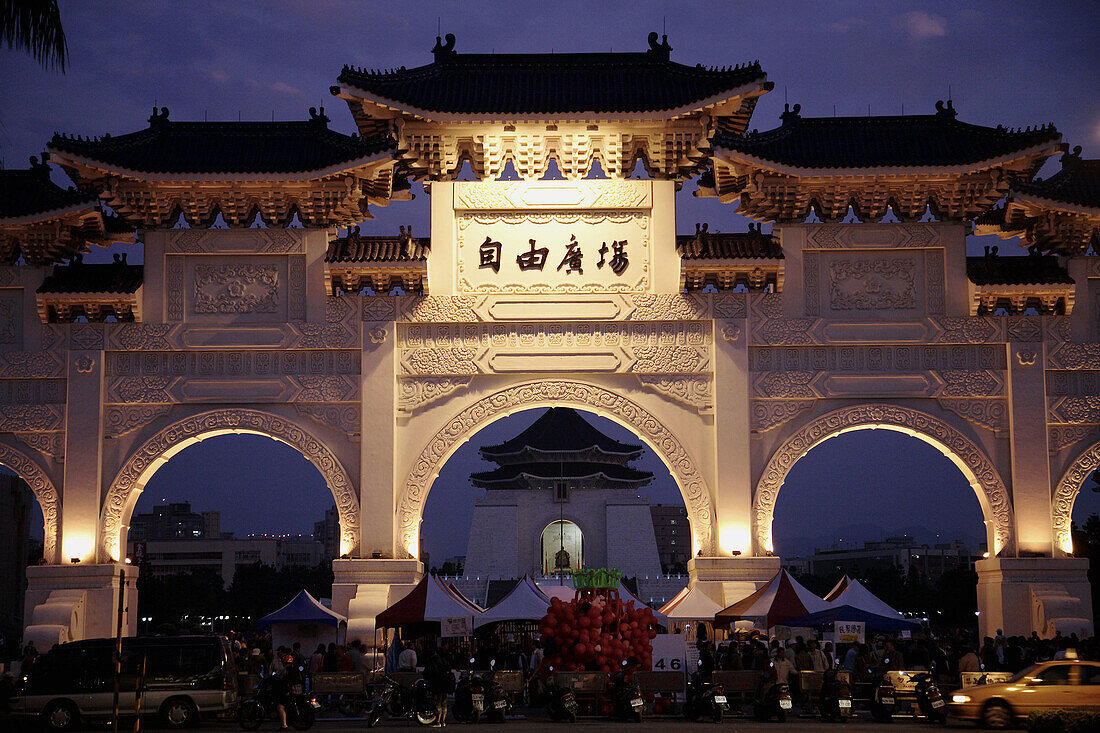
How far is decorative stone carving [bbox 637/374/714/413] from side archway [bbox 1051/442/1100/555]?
4.45 m

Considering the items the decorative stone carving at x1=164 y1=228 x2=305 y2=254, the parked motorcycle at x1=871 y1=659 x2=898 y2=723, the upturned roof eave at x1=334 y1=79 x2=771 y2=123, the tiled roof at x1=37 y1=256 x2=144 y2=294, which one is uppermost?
the upturned roof eave at x1=334 y1=79 x2=771 y2=123

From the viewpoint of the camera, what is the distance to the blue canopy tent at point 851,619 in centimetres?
1445

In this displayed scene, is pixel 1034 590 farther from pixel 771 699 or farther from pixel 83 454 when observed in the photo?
pixel 83 454

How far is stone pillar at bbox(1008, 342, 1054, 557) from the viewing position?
16031mm

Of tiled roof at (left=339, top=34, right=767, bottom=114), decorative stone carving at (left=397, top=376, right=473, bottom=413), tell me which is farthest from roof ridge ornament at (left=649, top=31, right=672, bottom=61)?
decorative stone carving at (left=397, top=376, right=473, bottom=413)

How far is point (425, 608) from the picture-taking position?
48.0ft

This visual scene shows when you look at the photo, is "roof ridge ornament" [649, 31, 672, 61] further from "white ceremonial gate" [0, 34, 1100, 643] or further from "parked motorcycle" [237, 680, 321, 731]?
"parked motorcycle" [237, 680, 321, 731]

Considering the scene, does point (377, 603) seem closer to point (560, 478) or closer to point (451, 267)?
point (451, 267)

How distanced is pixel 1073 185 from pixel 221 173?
10750 millimetres

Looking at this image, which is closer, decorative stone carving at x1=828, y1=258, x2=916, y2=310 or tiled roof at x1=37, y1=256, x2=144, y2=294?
tiled roof at x1=37, y1=256, x2=144, y2=294

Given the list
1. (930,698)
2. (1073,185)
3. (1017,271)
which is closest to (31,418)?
A: (930,698)

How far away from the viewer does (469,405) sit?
16.4 meters

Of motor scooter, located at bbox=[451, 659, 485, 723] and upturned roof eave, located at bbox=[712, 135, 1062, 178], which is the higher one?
upturned roof eave, located at bbox=[712, 135, 1062, 178]

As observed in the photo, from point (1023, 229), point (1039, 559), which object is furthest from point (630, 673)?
point (1023, 229)
